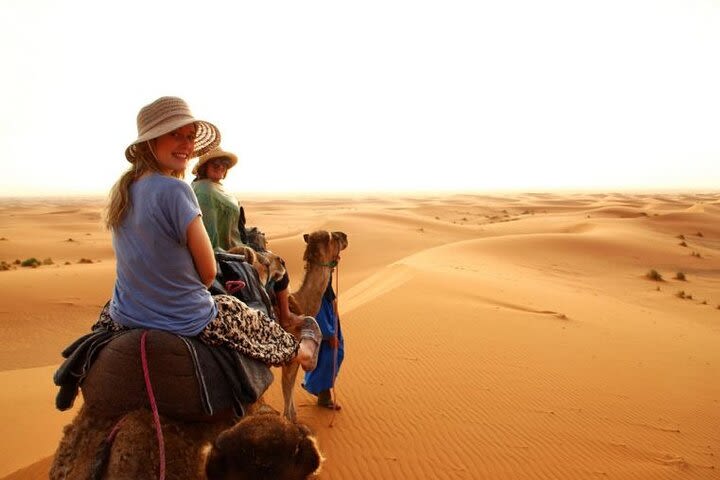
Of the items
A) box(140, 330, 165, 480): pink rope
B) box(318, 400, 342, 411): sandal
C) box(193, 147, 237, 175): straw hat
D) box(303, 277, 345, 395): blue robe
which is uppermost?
box(193, 147, 237, 175): straw hat

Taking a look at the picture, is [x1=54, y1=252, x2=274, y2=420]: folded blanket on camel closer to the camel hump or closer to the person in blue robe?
the camel hump

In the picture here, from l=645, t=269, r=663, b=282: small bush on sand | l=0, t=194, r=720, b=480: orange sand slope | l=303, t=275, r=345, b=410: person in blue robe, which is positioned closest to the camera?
l=0, t=194, r=720, b=480: orange sand slope

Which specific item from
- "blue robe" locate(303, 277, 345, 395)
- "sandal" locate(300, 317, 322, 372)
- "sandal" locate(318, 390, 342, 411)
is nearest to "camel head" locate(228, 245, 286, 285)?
"sandal" locate(300, 317, 322, 372)

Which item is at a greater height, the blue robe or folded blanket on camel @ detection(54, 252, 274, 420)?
folded blanket on camel @ detection(54, 252, 274, 420)

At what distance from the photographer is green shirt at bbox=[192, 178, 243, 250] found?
489cm

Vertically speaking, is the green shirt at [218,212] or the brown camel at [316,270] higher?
the green shirt at [218,212]

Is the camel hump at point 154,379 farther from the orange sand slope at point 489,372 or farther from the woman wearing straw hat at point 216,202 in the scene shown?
the orange sand slope at point 489,372

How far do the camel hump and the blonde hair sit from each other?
62 centimetres

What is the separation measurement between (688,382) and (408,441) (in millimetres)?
5129

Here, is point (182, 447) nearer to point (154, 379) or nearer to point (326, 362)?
point (154, 379)

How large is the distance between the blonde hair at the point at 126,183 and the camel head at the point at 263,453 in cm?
140

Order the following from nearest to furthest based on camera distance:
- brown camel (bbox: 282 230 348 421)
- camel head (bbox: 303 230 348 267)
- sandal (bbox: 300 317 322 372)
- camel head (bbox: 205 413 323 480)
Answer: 1. camel head (bbox: 205 413 323 480)
2. sandal (bbox: 300 317 322 372)
3. brown camel (bbox: 282 230 348 421)
4. camel head (bbox: 303 230 348 267)

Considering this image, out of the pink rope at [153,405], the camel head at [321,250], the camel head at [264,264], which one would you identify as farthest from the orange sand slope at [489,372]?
the pink rope at [153,405]

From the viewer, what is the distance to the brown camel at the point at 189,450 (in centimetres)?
156
